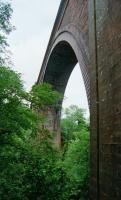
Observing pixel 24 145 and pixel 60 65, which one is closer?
pixel 24 145

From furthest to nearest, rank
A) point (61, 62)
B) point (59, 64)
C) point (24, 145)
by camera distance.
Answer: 1. point (59, 64)
2. point (61, 62)
3. point (24, 145)

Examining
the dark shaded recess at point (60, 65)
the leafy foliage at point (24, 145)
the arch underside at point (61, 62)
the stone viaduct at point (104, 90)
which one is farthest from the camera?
the dark shaded recess at point (60, 65)

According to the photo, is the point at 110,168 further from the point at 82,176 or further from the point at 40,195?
the point at 82,176

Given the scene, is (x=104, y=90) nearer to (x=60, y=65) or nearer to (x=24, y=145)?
(x=24, y=145)

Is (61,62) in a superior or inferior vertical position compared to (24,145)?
superior

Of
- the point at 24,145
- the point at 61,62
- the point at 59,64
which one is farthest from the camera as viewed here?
the point at 59,64

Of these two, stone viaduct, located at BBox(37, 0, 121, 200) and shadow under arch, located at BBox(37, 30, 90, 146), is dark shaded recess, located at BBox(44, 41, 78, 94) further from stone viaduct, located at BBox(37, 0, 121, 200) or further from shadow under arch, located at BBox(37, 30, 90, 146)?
stone viaduct, located at BBox(37, 0, 121, 200)

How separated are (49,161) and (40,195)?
1.93 feet

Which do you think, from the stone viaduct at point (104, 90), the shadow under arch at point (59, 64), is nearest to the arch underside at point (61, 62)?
the shadow under arch at point (59, 64)

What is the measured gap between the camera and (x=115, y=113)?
12.8 ft

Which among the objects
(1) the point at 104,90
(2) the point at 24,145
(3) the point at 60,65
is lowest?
(2) the point at 24,145

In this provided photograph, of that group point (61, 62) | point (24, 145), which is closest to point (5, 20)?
point (24, 145)

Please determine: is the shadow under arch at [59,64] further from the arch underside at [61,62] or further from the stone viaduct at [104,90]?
the stone viaduct at [104,90]


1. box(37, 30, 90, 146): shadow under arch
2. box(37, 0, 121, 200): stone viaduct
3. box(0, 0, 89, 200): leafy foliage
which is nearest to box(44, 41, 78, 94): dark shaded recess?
box(37, 30, 90, 146): shadow under arch
